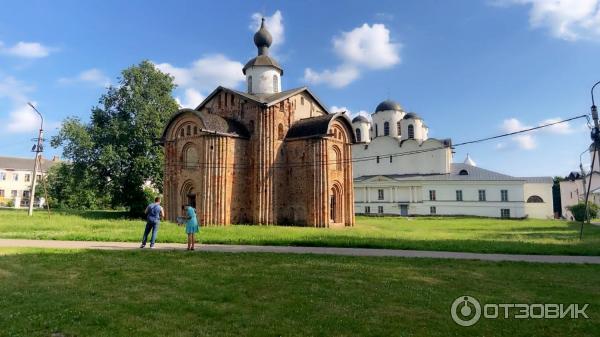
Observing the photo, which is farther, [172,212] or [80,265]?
[172,212]

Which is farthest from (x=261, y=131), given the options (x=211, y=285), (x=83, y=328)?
(x=83, y=328)

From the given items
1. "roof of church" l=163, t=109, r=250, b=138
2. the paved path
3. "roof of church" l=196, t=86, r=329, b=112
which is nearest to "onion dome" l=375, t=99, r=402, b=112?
"roof of church" l=196, t=86, r=329, b=112

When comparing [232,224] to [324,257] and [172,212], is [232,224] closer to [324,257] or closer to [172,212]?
[172,212]

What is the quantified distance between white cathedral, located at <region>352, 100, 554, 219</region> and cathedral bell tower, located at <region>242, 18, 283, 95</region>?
45.4ft

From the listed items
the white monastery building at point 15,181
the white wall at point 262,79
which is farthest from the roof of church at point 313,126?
the white monastery building at point 15,181

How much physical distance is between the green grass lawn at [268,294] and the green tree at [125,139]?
955 inches

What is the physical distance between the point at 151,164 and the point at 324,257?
26909 millimetres

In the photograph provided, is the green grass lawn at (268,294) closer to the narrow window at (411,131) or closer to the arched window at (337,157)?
the arched window at (337,157)

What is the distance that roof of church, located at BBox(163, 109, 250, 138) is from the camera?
25898mm

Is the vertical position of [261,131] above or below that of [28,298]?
above

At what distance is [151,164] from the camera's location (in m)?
34.4

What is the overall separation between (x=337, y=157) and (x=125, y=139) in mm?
18739

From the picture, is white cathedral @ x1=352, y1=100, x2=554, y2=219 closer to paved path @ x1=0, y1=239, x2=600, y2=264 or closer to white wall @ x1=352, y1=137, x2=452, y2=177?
white wall @ x1=352, y1=137, x2=452, y2=177

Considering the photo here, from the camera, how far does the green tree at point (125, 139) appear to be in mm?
33719
